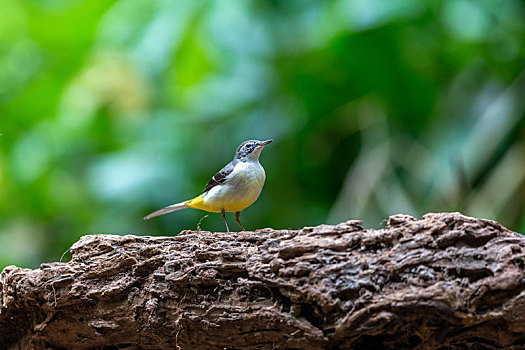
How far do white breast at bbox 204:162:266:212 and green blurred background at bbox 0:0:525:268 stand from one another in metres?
2.22

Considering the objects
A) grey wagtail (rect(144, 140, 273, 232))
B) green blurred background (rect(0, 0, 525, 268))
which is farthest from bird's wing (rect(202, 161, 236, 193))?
green blurred background (rect(0, 0, 525, 268))

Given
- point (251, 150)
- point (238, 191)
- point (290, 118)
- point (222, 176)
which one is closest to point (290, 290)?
point (238, 191)

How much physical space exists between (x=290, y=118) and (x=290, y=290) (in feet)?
11.3

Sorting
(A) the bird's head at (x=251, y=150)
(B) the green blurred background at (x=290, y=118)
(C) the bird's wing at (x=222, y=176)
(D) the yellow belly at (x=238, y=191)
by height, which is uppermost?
(B) the green blurred background at (x=290, y=118)

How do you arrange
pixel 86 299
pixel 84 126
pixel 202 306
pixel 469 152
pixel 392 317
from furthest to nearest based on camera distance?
pixel 84 126
pixel 469 152
pixel 86 299
pixel 202 306
pixel 392 317

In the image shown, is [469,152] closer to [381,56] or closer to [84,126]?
[381,56]

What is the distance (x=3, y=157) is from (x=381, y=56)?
3.99m

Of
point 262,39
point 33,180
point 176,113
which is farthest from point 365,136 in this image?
point 33,180

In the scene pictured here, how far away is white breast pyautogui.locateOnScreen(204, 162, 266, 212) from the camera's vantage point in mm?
2893

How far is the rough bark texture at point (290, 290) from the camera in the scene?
6.23 feet

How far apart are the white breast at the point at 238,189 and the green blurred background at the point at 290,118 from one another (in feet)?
7.29

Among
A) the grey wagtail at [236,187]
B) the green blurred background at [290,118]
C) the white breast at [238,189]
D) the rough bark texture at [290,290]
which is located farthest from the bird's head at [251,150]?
the green blurred background at [290,118]

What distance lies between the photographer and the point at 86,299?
7.60ft

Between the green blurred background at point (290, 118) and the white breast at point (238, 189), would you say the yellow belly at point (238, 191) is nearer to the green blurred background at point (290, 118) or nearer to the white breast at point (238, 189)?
the white breast at point (238, 189)
